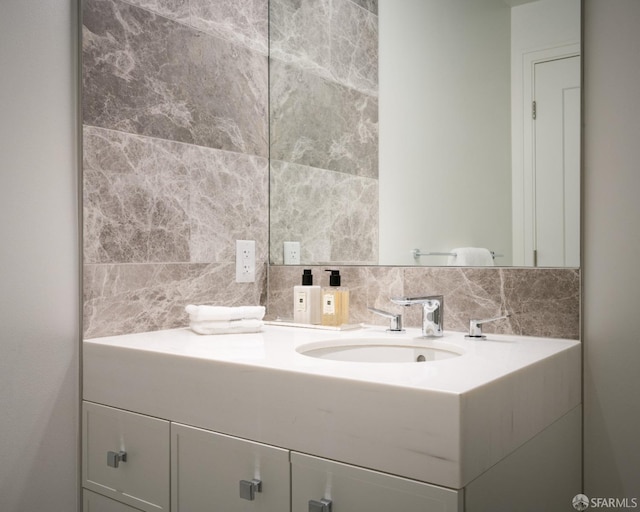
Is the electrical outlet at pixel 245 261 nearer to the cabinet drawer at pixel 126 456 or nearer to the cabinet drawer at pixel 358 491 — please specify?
the cabinet drawer at pixel 126 456

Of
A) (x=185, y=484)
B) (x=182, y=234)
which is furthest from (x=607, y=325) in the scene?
(x=182, y=234)

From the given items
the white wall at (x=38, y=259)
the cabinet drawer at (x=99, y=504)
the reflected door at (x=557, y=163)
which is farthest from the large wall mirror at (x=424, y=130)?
the cabinet drawer at (x=99, y=504)

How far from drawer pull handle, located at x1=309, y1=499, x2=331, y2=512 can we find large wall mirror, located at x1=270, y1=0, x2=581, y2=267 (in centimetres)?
74

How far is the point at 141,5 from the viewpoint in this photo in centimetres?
151

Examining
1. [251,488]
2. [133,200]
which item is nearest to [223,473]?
[251,488]

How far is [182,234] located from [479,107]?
858mm

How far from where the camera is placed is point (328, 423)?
98 cm

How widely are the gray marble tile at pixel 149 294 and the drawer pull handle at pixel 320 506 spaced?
722mm

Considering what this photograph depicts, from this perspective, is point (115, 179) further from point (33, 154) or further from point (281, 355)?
point (281, 355)

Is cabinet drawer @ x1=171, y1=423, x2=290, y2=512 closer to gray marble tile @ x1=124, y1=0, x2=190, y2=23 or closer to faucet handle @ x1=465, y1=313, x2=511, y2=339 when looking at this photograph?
faucet handle @ x1=465, y1=313, x2=511, y2=339

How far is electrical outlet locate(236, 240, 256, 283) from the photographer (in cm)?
176

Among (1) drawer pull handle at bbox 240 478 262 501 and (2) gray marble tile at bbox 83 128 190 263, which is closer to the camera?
(1) drawer pull handle at bbox 240 478 262 501

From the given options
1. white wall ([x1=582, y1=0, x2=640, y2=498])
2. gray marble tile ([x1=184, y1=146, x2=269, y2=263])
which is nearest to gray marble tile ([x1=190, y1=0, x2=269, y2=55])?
gray marble tile ([x1=184, y1=146, x2=269, y2=263])

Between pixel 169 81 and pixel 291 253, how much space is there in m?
0.63
